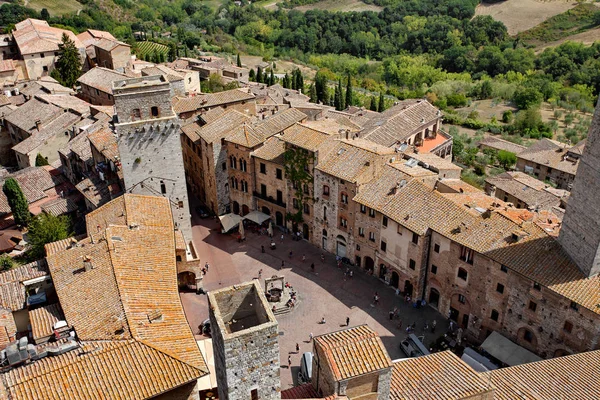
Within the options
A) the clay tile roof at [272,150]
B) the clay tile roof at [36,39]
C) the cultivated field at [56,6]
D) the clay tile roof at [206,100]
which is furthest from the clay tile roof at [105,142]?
the cultivated field at [56,6]

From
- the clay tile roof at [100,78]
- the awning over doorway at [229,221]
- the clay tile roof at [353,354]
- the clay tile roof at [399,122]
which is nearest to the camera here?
the clay tile roof at [353,354]

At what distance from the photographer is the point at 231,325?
23.8m

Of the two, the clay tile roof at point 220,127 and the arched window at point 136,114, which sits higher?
the arched window at point 136,114

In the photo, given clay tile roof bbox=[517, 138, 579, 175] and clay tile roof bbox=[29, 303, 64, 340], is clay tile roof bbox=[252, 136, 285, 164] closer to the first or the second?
clay tile roof bbox=[29, 303, 64, 340]

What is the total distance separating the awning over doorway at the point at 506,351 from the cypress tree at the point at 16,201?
147ft

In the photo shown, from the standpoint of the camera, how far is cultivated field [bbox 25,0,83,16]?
465 ft

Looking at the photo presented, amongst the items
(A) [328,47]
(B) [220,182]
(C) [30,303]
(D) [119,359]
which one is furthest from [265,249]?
(A) [328,47]

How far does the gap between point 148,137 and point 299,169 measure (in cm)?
1478

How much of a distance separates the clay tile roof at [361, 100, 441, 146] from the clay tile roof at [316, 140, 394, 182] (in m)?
6.96

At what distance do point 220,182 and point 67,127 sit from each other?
2178 cm

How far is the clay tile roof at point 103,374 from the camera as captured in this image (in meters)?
25.9

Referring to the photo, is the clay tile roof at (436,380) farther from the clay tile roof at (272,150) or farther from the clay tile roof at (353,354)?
the clay tile roof at (272,150)

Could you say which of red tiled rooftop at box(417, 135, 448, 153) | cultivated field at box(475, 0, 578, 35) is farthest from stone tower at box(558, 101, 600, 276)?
cultivated field at box(475, 0, 578, 35)

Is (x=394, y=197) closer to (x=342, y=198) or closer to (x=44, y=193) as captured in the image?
(x=342, y=198)
